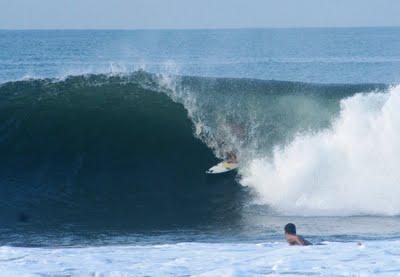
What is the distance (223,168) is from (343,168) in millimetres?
2296

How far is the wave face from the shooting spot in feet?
50.2

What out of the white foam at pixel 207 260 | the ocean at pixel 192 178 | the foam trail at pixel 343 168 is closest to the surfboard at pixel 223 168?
the ocean at pixel 192 178

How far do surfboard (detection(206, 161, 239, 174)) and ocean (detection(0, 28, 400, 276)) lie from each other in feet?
0.50

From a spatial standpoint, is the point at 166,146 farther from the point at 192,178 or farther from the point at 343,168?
the point at 343,168

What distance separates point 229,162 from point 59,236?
488cm

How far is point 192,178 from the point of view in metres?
17.0

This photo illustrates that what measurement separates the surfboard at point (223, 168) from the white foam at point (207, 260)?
18.2 ft

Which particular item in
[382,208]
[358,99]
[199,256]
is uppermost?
[358,99]

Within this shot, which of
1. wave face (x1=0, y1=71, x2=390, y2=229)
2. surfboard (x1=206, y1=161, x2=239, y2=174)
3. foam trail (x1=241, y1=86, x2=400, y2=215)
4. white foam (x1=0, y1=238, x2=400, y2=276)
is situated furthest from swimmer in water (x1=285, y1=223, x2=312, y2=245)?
surfboard (x1=206, y1=161, x2=239, y2=174)

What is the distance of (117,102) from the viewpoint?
20.0 meters

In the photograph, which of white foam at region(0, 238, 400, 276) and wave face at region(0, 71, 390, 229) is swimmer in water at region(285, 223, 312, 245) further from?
wave face at region(0, 71, 390, 229)

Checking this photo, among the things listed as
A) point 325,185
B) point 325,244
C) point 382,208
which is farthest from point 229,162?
point 325,244

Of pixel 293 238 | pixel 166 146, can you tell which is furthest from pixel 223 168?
pixel 293 238

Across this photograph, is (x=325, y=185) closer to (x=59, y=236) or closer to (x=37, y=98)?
(x=59, y=236)
